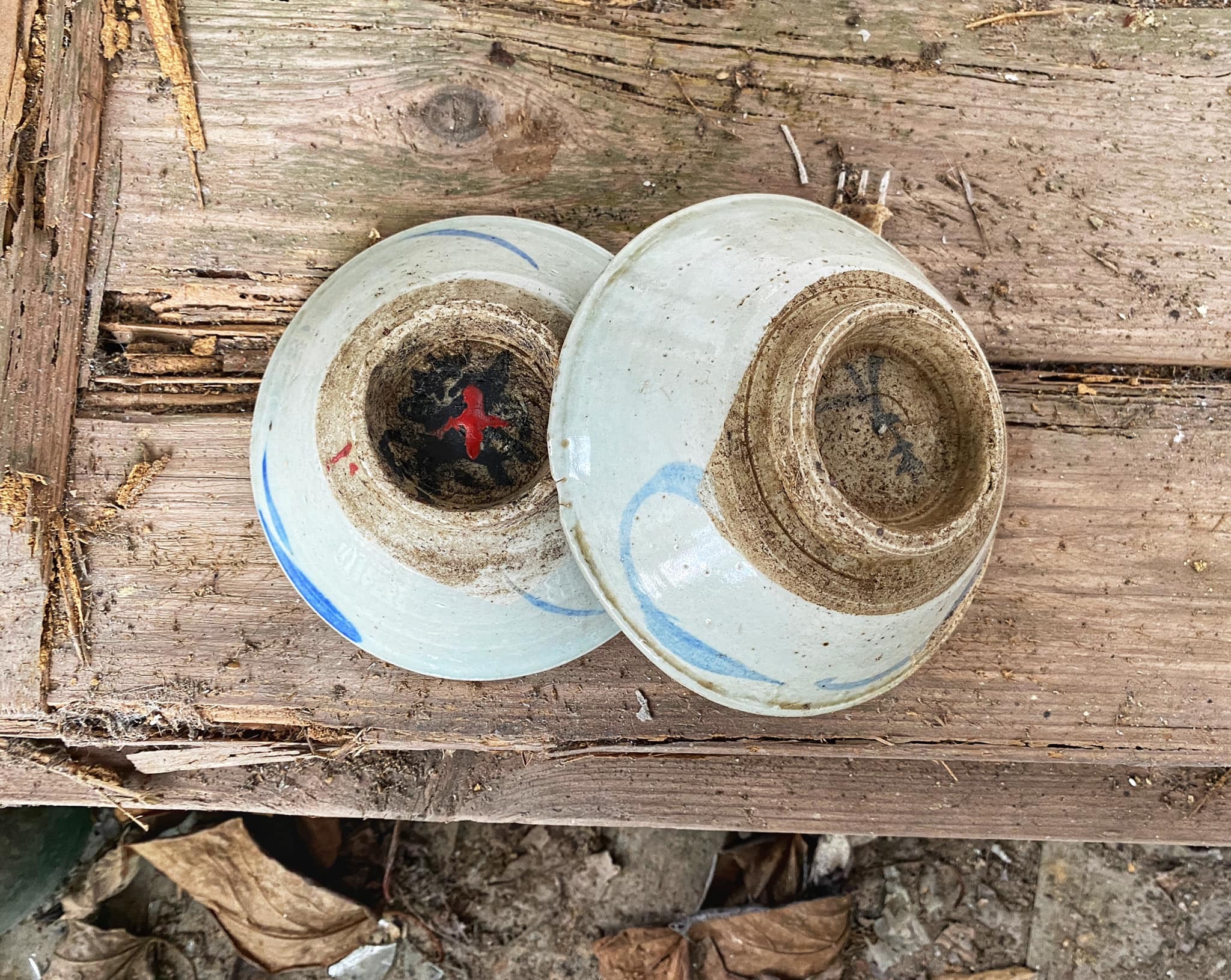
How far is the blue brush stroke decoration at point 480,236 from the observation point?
127 centimetres

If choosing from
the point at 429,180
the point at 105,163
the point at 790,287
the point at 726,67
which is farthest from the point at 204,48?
the point at 790,287

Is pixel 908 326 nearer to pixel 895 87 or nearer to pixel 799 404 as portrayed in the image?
pixel 799 404

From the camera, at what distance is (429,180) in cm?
150

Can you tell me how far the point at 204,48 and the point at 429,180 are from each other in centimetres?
48

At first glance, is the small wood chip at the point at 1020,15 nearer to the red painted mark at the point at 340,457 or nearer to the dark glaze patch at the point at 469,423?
the dark glaze patch at the point at 469,423

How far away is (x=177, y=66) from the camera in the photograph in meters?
1.45

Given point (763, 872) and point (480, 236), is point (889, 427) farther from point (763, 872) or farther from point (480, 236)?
point (763, 872)

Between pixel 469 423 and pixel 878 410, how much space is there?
2.04ft

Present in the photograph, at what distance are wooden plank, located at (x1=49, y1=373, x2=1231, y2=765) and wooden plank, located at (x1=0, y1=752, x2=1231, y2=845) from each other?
100 millimetres

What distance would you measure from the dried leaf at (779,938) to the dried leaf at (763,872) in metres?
0.06

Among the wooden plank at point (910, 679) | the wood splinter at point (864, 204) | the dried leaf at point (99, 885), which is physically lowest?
the dried leaf at point (99, 885)

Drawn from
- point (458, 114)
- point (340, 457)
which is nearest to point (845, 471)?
point (340, 457)

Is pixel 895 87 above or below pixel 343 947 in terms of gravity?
above

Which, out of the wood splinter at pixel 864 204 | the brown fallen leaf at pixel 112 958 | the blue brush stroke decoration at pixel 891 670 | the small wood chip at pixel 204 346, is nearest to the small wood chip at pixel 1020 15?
the wood splinter at pixel 864 204
